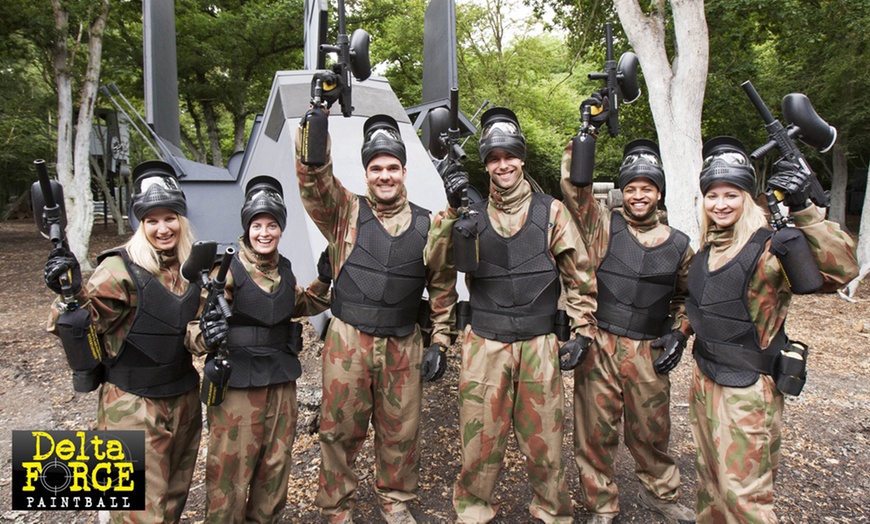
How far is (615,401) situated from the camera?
3570 millimetres

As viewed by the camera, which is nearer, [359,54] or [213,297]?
[213,297]

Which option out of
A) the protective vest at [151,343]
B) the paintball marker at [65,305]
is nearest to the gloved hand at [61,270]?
the paintball marker at [65,305]

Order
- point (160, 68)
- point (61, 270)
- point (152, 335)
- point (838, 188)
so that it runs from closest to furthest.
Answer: point (61, 270) → point (152, 335) → point (160, 68) → point (838, 188)

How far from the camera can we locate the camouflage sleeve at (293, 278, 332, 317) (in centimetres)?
344

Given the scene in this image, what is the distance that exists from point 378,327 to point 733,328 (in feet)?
6.45

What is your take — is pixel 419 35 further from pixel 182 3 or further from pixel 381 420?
pixel 381 420

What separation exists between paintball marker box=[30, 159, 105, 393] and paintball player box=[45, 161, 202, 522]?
79 mm

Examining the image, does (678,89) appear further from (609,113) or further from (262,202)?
(262,202)

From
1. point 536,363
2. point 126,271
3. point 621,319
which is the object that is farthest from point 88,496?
point 621,319

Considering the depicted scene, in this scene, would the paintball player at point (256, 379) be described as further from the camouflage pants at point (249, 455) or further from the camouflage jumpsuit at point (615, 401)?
the camouflage jumpsuit at point (615, 401)

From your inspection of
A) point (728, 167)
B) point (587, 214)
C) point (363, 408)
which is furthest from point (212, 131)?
point (728, 167)

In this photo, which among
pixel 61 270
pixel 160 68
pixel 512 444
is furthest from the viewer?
pixel 160 68

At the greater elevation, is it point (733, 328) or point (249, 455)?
point (733, 328)

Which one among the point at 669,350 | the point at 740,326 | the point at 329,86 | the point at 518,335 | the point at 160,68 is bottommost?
the point at 669,350
